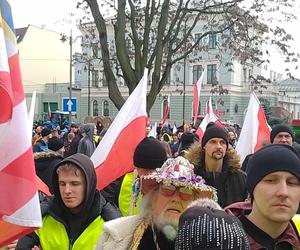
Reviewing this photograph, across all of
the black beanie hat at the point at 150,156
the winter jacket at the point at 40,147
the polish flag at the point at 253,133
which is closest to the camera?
the black beanie hat at the point at 150,156

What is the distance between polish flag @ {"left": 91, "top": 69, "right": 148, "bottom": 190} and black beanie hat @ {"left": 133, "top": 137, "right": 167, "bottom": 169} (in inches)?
18.6

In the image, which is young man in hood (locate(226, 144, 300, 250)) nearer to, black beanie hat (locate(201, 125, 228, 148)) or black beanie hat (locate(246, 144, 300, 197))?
black beanie hat (locate(246, 144, 300, 197))

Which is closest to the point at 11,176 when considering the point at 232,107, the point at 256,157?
the point at 256,157

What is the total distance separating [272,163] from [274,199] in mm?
158

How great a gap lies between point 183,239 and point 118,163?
10.1 ft

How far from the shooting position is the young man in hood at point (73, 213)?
3.29 metres

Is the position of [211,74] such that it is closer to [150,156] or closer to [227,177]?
[227,177]

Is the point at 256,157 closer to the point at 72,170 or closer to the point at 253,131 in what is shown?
the point at 72,170

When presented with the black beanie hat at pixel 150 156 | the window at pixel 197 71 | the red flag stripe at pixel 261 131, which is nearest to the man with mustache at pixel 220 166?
the black beanie hat at pixel 150 156


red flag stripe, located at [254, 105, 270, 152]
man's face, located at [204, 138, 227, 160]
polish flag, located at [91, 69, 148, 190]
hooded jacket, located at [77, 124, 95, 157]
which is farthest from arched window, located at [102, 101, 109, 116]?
man's face, located at [204, 138, 227, 160]

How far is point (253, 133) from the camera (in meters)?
7.14

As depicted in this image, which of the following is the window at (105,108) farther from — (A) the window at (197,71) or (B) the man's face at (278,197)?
(B) the man's face at (278,197)

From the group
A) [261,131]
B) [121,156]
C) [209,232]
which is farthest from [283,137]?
[209,232]

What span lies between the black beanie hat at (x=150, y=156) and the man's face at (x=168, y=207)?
1.55 m
